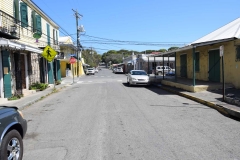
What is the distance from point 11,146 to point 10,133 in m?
0.22

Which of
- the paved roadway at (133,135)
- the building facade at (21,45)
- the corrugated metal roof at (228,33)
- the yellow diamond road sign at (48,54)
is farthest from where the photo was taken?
the yellow diamond road sign at (48,54)

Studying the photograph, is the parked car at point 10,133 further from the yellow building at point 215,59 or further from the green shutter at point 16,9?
the green shutter at point 16,9

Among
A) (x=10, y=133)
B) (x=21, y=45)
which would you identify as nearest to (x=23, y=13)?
(x=21, y=45)

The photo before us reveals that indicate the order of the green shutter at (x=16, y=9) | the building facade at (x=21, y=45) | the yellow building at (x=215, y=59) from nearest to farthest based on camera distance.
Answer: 1. the building facade at (x=21, y=45)
2. the yellow building at (x=215, y=59)
3. the green shutter at (x=16, y=9)

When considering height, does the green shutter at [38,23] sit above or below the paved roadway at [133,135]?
above

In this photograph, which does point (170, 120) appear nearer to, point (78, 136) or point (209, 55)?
point (78, 136)

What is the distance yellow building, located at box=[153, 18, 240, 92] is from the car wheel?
26.7 feet

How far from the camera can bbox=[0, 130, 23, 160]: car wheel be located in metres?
3.58

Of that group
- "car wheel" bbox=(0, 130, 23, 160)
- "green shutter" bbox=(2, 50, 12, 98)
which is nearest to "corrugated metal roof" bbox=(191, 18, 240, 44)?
"green shutter" bbox=(2, 50, 12, 98)

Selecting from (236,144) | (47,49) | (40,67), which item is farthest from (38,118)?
(40,67)

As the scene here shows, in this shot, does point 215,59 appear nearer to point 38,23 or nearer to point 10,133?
point 38,23

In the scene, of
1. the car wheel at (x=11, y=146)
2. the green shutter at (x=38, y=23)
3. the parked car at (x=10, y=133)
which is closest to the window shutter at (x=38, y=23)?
the green shutter at (x=38, y=23)

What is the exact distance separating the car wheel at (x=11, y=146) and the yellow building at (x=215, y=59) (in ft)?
26.7

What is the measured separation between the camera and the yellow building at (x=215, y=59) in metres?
13.3
